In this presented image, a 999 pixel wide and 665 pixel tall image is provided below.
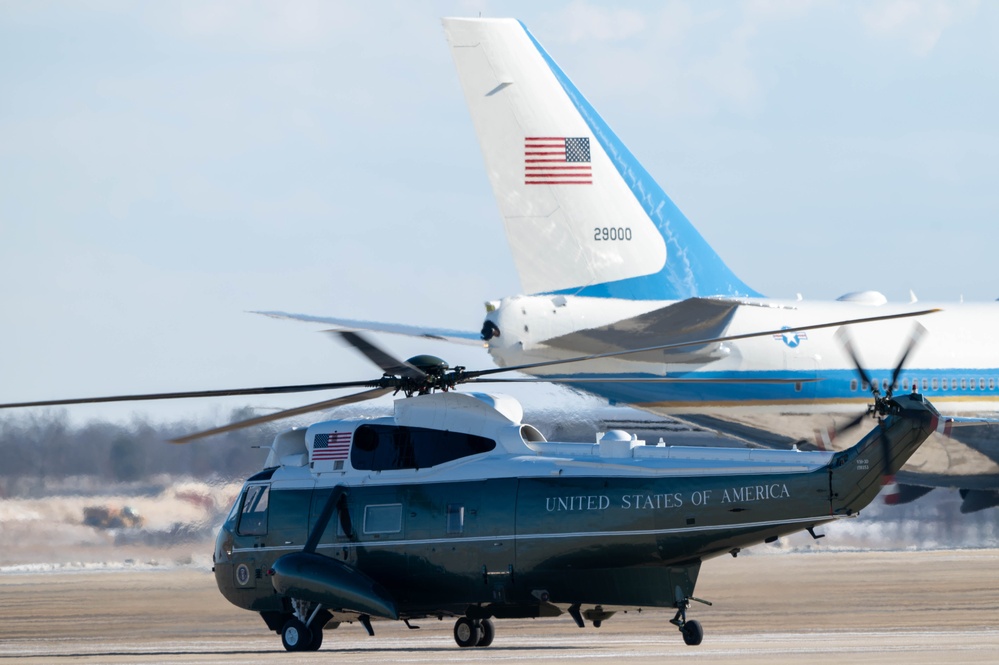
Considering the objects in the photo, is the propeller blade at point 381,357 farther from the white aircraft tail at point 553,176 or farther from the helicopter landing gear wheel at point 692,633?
the white aircraft tail at point 553,176

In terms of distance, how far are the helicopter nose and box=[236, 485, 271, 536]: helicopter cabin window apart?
27.2ft

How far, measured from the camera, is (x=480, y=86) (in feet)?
103

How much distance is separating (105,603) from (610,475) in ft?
51.9

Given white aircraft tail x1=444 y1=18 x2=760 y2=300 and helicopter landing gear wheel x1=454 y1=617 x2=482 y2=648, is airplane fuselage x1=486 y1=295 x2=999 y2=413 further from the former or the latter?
helicopter landing gear wheel x1=454 y1=617 x2=482 y2=648

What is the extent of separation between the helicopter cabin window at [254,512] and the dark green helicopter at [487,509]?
22mm

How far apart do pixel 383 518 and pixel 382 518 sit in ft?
0.04

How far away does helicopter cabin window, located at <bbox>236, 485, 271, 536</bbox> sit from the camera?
70.5ft

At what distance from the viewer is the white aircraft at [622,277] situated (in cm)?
3127

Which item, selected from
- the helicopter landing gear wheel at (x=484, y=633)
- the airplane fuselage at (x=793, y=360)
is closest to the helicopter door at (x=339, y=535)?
the helicopter landing gear wheel at (x=484, y=633)

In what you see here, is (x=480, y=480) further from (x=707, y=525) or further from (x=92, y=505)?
(x=92, y=505)

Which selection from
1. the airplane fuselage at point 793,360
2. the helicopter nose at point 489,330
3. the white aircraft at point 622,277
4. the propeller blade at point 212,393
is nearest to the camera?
the propeller blade at point 212,393

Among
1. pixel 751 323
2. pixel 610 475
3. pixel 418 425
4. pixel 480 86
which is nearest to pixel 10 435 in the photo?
pixel 480 86

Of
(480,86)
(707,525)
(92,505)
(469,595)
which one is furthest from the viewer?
(92,505)

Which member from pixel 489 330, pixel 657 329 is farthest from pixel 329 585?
pixel 657 329
